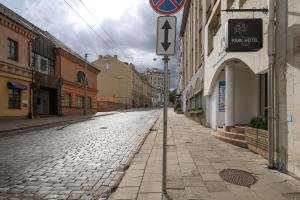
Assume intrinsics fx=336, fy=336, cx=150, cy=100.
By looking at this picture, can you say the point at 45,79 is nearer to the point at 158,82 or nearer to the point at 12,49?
the point at 12,49

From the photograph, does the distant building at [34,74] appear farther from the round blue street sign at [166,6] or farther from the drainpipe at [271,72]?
the drainpipe at [271,72]

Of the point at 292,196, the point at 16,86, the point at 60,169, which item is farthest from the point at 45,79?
the point at 292,196

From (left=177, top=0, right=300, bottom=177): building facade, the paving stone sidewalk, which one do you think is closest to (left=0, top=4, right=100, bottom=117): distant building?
(left=177, top=0, right=300, bottom=177): building facade

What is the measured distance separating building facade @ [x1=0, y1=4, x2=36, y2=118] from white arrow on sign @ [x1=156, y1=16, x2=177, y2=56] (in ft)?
67.2

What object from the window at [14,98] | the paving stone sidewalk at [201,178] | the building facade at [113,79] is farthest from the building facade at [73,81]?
the building facade at [113,79]

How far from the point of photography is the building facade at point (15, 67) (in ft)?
77.8

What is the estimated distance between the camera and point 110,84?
258ft

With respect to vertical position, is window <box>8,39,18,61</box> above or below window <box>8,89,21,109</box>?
above

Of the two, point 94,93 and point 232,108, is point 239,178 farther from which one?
point 94,93

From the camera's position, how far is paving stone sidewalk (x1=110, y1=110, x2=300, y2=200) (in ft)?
17.6

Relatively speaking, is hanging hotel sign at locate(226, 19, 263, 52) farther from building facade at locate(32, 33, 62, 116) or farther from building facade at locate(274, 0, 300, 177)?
building facade at locate(32, 33, 62, 116)

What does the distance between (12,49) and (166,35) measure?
22.7 metres

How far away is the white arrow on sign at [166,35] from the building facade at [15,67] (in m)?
20.5

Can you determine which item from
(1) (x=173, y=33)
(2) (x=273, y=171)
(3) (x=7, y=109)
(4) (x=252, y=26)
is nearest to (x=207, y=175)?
(2) (x=273, y=171)
